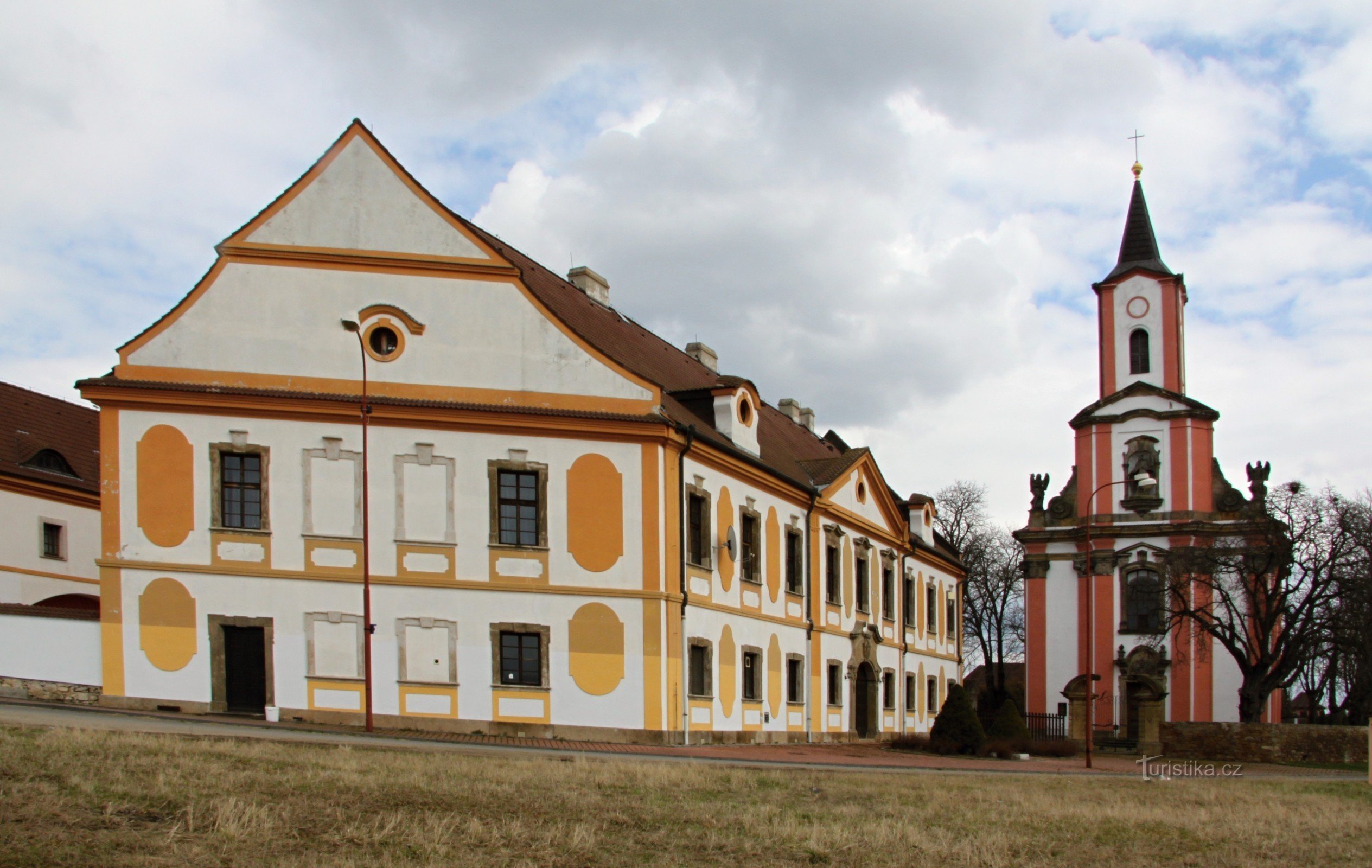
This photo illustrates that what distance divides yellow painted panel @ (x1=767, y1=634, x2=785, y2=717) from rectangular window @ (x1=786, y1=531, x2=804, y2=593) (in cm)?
207

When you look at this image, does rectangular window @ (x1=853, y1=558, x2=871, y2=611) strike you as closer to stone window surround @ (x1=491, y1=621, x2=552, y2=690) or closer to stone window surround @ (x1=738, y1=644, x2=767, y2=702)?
stone window surround @ (x1=738, y1=644, x2=767, y2=702)

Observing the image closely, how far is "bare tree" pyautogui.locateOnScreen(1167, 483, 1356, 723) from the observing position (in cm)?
4753

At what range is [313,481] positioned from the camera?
30422 millimetres

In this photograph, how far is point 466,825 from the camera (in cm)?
1390

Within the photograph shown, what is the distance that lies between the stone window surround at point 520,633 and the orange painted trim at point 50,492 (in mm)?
18265

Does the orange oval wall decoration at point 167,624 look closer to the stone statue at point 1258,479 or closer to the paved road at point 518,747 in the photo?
the paved road at point 518,747

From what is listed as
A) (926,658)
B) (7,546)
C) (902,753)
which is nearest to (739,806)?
(902,753)

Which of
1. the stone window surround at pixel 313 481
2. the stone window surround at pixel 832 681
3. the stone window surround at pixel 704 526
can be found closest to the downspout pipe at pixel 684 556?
the stone window surround at pixel 704 526

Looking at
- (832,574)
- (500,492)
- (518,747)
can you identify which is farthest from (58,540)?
(518,747)

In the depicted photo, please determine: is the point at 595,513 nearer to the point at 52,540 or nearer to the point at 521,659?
the point at 521,659

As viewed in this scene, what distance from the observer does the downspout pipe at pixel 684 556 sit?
104ft

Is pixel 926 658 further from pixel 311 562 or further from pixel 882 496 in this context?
pixel 311 562

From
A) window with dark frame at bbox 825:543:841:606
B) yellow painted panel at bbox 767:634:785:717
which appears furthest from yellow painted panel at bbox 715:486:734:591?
window with dark frame at bbox 825:543:841:606

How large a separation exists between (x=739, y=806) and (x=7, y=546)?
102 feet
